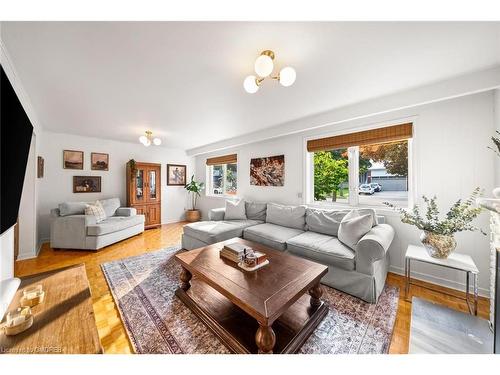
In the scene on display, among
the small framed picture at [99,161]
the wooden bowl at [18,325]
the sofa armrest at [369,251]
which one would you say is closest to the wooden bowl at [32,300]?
the wooden bowl at [18,325]

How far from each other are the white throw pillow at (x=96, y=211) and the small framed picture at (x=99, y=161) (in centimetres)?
116

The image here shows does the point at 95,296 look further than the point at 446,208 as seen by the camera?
No

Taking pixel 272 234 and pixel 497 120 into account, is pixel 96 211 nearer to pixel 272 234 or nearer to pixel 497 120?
pixel 272 234

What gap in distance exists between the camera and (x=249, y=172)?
4.38 m

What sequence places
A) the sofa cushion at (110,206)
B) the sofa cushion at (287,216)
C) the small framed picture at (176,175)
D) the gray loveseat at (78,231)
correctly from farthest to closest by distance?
the small framed picture at (176,175) → the sofa cushion at (110,206) → the gray loveseat at (78,231) → the sofa cushion at (287,216)

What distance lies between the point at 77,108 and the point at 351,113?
391 cm

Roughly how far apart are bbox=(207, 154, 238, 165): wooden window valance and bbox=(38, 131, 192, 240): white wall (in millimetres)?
1031

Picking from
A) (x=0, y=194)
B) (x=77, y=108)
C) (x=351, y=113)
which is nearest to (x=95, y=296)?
(x=0, y=194)

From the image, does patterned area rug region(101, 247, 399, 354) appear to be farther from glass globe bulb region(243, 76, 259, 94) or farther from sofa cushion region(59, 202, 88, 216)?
sofa cushion region(59, 202, 88, 216)

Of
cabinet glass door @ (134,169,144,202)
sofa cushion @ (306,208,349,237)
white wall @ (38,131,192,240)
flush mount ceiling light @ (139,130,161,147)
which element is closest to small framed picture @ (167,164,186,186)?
white wall @ (38,131,192,240)

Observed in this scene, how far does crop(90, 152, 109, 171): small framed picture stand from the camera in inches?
171

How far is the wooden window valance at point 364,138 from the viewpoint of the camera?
2379 mm

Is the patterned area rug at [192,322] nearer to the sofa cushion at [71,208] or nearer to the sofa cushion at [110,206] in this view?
the sofa cushion at [71,208]
